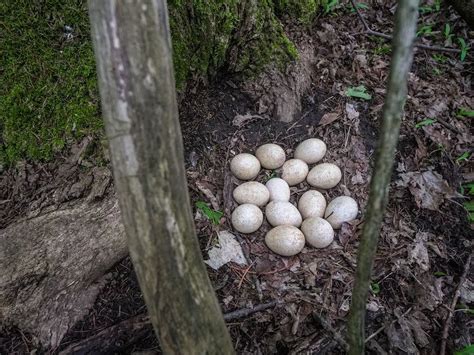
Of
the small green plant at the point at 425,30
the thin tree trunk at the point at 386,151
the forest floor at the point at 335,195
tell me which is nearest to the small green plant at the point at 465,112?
the forest floor at the point at 335,195

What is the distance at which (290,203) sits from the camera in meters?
3.02

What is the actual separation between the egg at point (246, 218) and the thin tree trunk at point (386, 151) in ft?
4.56

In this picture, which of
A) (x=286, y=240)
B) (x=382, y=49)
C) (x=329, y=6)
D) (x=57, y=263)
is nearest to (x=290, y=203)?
(x=286, y=240)

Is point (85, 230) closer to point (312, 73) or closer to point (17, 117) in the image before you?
point (17, 117)

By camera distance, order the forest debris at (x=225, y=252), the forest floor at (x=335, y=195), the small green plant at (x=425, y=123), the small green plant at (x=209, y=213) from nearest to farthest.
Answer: the forest floor at (x=335, y=195) < the forest debris at (x=225, y=252) < the small green plant at (x=209, y=213) < the small green plant at (x=425, y=123)

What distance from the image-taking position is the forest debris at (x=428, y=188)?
2918 mm

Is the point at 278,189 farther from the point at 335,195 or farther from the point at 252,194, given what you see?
the point at 335,195

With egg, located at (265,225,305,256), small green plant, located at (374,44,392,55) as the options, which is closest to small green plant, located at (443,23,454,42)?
small green plant, located at (374,44,392,55)

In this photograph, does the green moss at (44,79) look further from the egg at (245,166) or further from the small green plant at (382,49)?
the small green plant at (382,49)

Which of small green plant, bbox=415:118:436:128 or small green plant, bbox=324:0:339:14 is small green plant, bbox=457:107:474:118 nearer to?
small green plant, bbox=415:118:436:128

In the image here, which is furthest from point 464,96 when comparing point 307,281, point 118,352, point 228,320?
Answer: point 118,352

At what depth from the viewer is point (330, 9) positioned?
3936 millimetres

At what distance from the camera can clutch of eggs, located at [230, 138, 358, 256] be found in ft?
9.12

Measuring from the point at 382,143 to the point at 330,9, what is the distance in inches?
123
